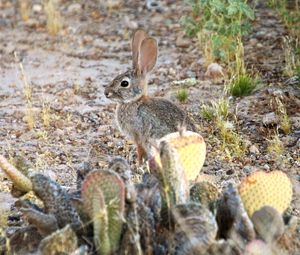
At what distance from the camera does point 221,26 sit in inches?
356

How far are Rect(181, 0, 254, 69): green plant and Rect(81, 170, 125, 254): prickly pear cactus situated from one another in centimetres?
404

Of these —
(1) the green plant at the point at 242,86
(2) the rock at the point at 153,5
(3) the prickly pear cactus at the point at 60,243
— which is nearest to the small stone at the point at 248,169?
(1) the green plant at the point at 242,86

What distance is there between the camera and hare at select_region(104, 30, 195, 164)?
7473 millimetres

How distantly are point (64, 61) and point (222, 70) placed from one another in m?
2.06

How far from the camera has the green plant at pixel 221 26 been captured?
8805 millimetres

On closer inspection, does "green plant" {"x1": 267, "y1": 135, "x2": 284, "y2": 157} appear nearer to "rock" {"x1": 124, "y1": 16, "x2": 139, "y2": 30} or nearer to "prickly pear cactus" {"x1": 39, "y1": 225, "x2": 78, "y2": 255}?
"prickly pear cactus" {"x1": 39, "y1": 225, "x2": 78, "y2": 255}

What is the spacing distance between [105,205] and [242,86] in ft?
13.3

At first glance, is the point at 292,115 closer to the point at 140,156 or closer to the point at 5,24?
the point at 140,156

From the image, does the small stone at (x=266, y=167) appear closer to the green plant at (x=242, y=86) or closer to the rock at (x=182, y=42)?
the green plant at (x=242, y=86)

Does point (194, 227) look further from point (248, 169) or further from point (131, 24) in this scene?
point (131, 24)

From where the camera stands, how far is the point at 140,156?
7707 millimetres

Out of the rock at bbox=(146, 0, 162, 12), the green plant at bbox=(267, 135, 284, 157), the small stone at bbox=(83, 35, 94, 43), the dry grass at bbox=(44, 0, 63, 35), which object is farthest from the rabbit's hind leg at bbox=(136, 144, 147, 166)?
the rock at bbox=(146, 0, 162, 12)

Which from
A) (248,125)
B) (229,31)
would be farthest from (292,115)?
(229,31)

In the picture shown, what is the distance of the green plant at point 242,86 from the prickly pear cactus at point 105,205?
3937 millimetres
